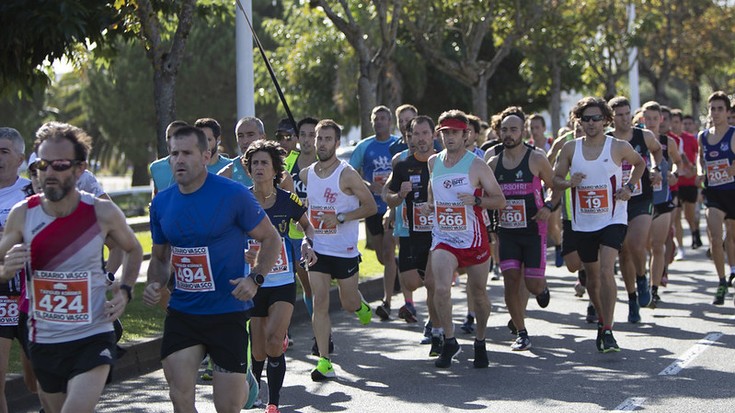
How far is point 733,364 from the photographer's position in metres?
9.01

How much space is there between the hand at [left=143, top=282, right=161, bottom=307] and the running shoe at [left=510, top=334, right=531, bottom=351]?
15.5ft

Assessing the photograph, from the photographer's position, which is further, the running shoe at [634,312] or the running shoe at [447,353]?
the running shoe at [634,312]

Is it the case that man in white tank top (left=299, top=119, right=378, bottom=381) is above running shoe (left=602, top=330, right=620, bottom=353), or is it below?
above

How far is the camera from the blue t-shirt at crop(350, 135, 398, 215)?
40.8 feet

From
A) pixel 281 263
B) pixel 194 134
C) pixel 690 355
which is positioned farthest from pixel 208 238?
pixel 690 355

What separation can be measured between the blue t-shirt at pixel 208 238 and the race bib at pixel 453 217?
3.24 metres

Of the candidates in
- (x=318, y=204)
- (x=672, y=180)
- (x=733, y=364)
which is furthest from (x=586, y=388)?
(x=672, y=180)

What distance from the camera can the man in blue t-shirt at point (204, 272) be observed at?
6113 millimetres

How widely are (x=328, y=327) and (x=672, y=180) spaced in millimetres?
4992

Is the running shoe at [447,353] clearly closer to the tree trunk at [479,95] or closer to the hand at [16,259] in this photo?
the hand at [16,259]

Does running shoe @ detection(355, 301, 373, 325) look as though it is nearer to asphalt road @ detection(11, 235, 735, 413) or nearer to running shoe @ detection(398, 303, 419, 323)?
asphalt road @ detection(11, 235, 735, 413)

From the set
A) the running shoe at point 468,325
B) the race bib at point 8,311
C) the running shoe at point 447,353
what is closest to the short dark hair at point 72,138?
the race bib at point 8,311

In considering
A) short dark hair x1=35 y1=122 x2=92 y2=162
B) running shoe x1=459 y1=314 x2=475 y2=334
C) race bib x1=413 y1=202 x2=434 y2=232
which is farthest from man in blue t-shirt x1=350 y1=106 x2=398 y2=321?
short dark hair x1=35 y1=122 x2=92 y2=162

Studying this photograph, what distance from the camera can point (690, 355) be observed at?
949 cm
